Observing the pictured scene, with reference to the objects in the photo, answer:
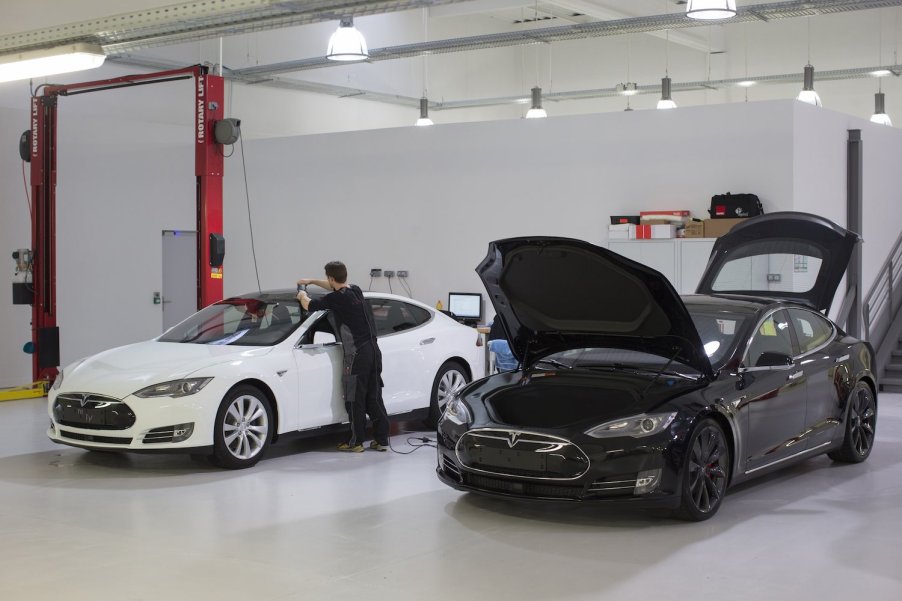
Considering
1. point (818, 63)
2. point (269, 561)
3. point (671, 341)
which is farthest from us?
point (818, 63)

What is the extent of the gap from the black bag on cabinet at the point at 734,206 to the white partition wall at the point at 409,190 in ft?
0.83

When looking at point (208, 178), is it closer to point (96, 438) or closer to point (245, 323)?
point (245, 323)

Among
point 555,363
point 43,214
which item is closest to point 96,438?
point 555,363

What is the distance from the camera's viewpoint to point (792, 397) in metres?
6.88

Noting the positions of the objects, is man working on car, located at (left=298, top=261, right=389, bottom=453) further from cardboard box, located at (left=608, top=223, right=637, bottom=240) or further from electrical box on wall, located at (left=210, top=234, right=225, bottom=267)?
cardboard box, located at (left=608, top=223, right=637, bottom=240)

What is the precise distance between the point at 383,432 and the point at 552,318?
2367mm

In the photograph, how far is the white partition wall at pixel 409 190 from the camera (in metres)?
12.1

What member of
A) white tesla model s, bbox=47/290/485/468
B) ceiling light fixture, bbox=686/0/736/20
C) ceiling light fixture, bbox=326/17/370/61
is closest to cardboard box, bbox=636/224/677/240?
A: white tesla model s, bbox=47/290/485/468

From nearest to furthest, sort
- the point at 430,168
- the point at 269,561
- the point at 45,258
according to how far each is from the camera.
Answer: the point at 269,561
the point at 45,258
the point at 430,168

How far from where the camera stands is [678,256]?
1201 cm

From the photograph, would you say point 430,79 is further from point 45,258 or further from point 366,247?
point 45,258

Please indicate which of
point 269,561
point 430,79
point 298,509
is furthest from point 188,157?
point 269,561

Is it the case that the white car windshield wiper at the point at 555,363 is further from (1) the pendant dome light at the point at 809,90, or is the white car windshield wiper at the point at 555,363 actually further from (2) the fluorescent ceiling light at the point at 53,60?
(1) the pendant dome light at the point at 809,90

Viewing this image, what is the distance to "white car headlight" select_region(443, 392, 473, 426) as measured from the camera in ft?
21.0
